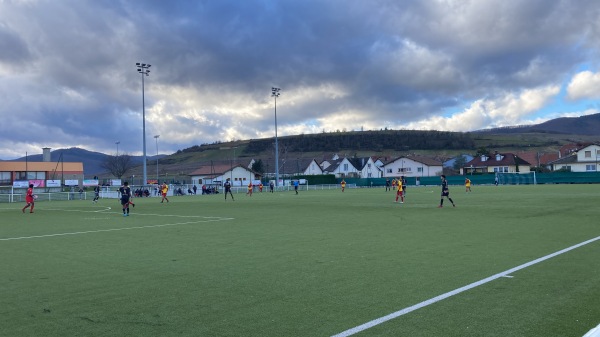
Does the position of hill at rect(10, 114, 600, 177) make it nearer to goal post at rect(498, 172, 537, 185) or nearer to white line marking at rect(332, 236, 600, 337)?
goal post at rect(498, 172, 537, 185)

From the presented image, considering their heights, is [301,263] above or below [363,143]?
below

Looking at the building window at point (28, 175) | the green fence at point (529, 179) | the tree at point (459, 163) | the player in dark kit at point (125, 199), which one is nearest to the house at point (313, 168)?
the tree at point (459, 163)

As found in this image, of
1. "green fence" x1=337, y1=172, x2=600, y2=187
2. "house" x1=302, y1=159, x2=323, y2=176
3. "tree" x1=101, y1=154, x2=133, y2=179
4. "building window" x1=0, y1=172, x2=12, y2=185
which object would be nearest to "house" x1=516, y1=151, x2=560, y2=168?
"green fence" x1=337, y1=172, x2=600, y2=187

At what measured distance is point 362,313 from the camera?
5.67 metres

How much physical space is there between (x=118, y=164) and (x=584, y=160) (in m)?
110

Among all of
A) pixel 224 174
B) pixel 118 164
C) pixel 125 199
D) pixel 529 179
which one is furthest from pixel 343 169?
pixel 125 199

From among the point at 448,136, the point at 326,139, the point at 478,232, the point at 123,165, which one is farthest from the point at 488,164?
the point at 478,232

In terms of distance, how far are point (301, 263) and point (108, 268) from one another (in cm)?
363

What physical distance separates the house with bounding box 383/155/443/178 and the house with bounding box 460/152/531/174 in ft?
25.9

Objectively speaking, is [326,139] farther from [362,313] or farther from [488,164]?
[362,313]

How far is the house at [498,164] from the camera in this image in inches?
4126

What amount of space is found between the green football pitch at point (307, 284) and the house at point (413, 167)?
102m

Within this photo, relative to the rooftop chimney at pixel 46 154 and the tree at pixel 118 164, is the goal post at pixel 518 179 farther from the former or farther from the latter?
the tree at pixel 118 164

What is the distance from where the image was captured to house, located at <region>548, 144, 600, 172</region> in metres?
91.2
